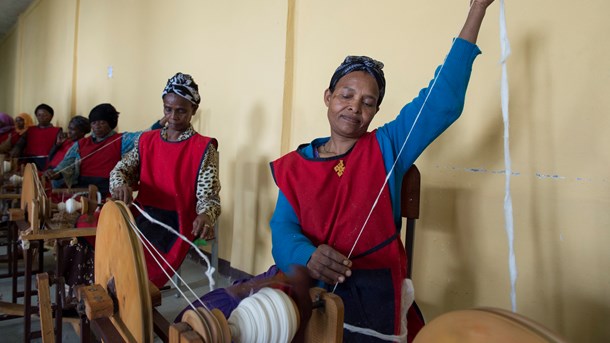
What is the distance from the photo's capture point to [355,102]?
114 centimetres

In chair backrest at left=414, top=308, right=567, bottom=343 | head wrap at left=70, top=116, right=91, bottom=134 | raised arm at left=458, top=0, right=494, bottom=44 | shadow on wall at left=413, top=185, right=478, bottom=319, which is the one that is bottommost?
shadow on wall at left=413, top=185, right=478, bottom=319

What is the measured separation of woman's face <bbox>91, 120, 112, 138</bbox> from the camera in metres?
3.10

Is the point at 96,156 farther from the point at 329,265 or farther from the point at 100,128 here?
the point at 329,265

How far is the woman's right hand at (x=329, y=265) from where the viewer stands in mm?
931

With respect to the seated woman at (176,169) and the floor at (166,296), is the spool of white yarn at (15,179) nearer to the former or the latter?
the floor at (166,296)

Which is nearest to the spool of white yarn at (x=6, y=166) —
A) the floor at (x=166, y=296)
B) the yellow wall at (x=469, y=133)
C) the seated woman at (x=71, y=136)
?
the seated woman at (x=71, y=136)

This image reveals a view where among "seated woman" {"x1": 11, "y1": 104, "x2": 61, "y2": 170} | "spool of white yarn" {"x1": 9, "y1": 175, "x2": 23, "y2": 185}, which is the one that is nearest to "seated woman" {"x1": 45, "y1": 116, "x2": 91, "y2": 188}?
→ "spool of white yarn" {"x1": 9, "y1": 175, "x2": 23, "y2": 185}

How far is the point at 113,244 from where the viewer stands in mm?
916

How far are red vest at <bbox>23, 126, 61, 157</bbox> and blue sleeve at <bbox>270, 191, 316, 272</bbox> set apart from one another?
4.31m

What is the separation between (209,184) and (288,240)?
0.86 metres

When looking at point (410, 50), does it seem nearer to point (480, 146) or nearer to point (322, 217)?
point (480, 146)

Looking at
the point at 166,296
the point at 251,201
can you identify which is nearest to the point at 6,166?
the point at 166,296

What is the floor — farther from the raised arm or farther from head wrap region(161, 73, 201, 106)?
the raised arm

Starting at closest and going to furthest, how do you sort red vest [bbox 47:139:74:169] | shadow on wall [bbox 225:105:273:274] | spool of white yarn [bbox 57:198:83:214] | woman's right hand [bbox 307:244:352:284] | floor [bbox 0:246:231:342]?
woman's right hand [bbox 307:244:352:284]
spool of white yarn [bbox 57:198:83:214]
floor [bbox 0:246:231:342]
shadow on wall [bbox 225:105:273:274]
red vest [bbox 47:139:74:169]
